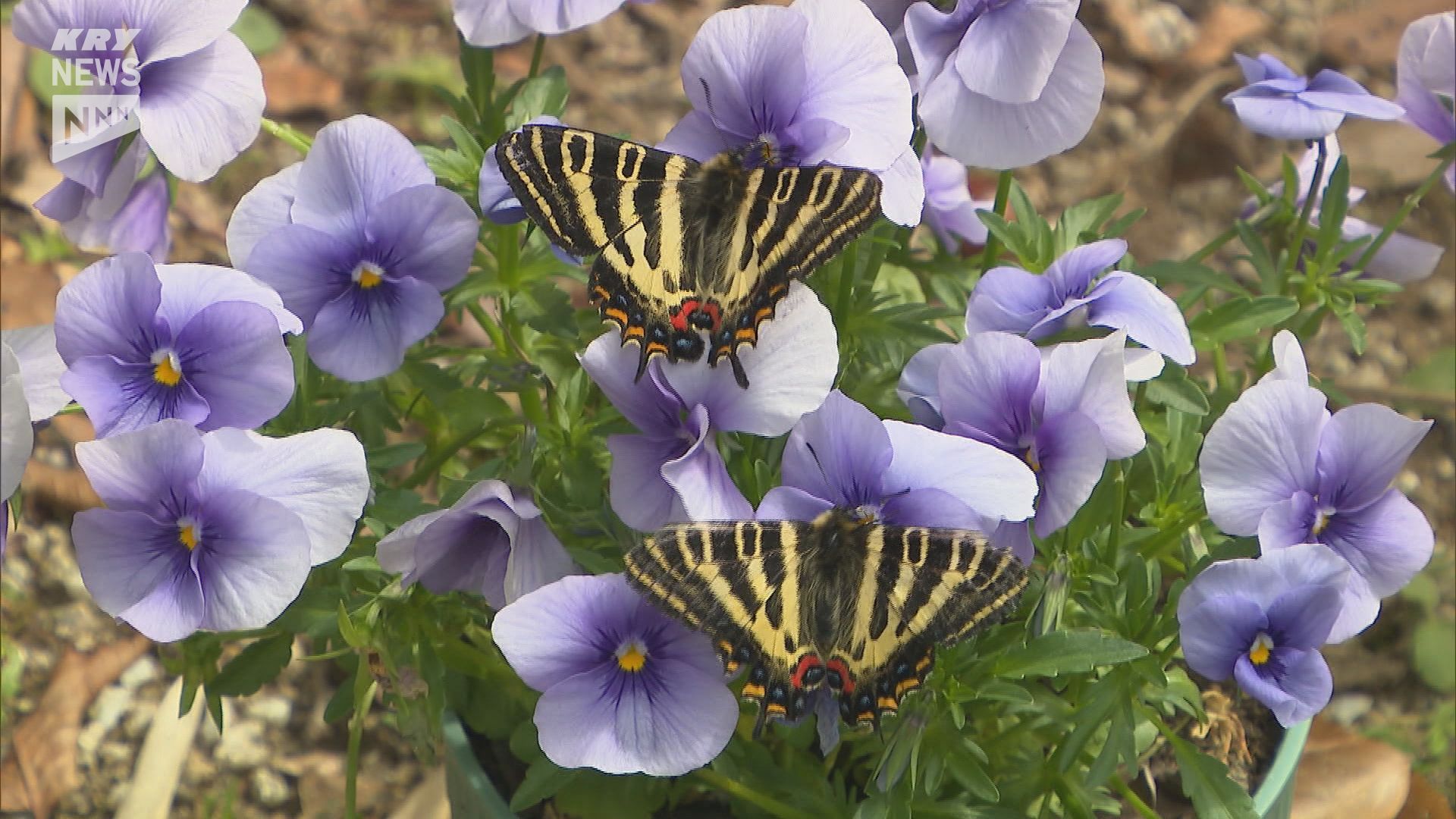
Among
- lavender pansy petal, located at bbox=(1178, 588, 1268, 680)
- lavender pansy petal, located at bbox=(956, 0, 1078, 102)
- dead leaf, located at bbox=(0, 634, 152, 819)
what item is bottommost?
dead leaf, located at bbox=(0, 634, 152, 819)

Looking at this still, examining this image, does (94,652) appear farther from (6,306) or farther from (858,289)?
(858,289)

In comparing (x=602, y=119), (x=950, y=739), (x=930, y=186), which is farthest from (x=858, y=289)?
(x=602, y=119)

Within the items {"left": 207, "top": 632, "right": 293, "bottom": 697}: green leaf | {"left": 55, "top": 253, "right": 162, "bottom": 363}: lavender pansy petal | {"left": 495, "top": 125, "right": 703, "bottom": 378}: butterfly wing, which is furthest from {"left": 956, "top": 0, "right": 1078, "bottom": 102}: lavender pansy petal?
{"left": 207, "top": 632, "right": 293, "bottom": 697}: green leaf

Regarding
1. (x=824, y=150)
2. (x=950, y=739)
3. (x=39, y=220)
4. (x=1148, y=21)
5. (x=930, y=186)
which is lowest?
(x=39, y=220)

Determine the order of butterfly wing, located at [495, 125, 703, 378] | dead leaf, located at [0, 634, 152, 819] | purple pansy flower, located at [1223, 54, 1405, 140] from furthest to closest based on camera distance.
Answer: dead leaf, located at [0, 634, 152, 819] → purple pansy flower, located at [1223, 54, 1405, 140] → butterfly wing, located at [495, 125, 703, 378]

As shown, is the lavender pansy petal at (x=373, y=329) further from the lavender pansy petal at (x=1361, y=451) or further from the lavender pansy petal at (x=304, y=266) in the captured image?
the lavender pansy petal at (x=1361, y=451)

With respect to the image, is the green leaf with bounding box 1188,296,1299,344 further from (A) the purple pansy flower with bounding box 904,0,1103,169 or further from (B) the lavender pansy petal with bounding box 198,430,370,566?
(B) the lavender pansy petal with bounding box 198,430,370,566
